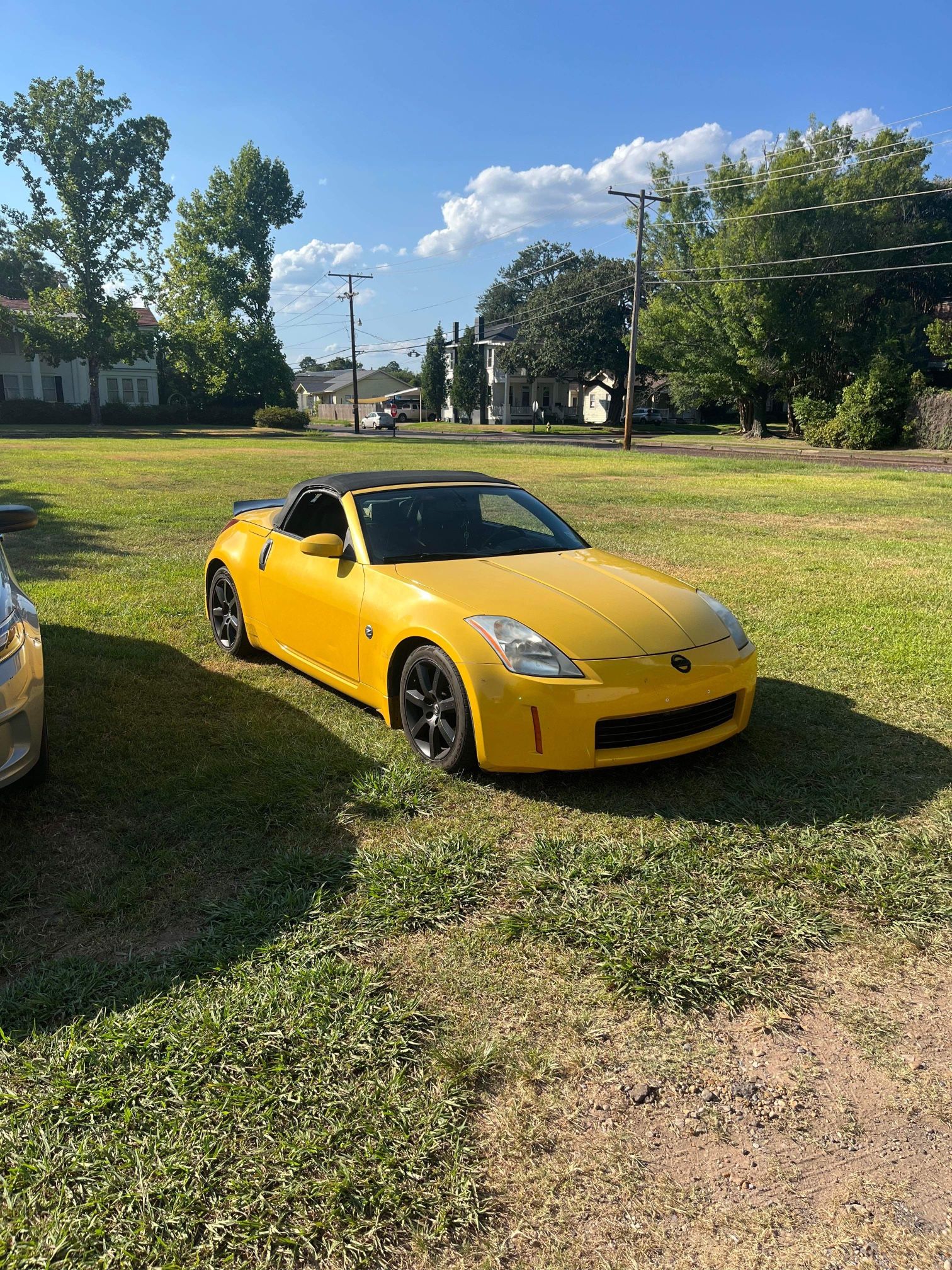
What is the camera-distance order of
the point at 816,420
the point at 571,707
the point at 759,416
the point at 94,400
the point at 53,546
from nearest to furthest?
1. the point at 571,707
2. the point at 53,546
3. the point at 816,420
4. the point at 759,416
5. the point at 94,400

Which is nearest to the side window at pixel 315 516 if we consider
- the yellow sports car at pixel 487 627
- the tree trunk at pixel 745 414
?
the yellow sports car at pixel 487 627

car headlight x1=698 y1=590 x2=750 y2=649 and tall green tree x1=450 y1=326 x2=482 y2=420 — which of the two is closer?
car headlight x1=698 y1=590 x2=750 y2=649

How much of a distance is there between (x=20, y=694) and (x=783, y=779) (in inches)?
136

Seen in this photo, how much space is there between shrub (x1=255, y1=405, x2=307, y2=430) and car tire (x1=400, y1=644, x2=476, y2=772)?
5444 centimetres

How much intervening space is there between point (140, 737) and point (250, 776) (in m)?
0.90

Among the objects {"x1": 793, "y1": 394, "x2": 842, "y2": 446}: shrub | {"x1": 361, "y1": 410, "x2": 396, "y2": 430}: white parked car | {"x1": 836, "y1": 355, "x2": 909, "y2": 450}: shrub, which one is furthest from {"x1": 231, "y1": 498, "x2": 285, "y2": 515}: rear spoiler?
{"x1": 361, "y1": 410, "x2": 396, "y2": 430}: white parked car

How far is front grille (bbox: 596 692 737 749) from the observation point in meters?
3.95

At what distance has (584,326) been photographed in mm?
63906

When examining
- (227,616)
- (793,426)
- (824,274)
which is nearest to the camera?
(227,616)

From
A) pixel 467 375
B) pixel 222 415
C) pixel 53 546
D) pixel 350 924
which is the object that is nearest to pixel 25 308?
pixel 222 415

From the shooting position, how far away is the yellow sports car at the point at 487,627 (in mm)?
3955

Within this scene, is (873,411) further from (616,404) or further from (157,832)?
(157,832)

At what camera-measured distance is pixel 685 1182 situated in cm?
213

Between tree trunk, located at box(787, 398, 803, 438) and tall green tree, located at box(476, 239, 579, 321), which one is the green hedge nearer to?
tree trunk, located at box(787, 398, 803, 438)
